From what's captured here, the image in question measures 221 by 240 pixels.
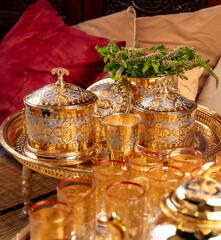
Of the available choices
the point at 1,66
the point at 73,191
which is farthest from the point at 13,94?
the point at 73,191

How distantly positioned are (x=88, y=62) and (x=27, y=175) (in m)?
0.75

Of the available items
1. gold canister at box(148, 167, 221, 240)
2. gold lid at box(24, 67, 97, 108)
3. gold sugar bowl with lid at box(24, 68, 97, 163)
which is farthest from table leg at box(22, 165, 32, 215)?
gold canister at box(148, 167, 221, 240)

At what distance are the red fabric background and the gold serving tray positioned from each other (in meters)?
0.44

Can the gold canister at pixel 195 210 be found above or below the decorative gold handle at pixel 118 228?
above

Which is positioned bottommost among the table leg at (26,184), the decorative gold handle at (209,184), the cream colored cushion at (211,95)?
the table leg at (26,184)

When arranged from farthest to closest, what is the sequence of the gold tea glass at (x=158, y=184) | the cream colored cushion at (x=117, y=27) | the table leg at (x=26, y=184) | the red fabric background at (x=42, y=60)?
the cream colored cushion at (x=117, y=27), the red fabric background at (x=42, y=60), the table leg at (x=26, y=184), the gold tea glass at (x=158, y=184)

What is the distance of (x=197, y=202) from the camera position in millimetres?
496

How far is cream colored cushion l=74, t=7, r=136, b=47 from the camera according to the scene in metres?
1.98

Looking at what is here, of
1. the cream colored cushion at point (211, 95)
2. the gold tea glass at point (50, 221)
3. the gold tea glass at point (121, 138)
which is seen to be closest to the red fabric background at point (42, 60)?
the cream colored cushion at point (211, 95)

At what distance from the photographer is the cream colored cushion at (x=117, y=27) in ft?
6.49

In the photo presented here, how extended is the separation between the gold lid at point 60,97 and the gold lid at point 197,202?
0.52 m

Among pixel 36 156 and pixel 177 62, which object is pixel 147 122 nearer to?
pixel 177 62

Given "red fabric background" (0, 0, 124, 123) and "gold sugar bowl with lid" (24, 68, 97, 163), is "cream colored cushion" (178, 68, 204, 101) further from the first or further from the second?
"gold sugar bowl with lid" (24, 68, 97, 163)

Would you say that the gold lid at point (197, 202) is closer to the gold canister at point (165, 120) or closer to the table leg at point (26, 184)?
the gold canister at point (165, 120)
